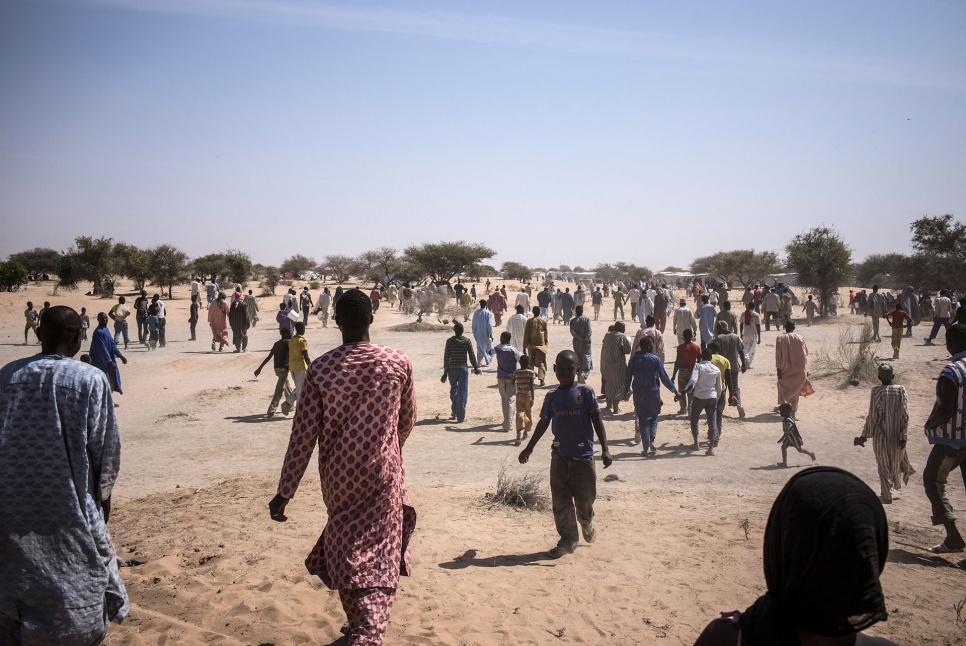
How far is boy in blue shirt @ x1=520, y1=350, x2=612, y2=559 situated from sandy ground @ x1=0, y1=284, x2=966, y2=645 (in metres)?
0.29

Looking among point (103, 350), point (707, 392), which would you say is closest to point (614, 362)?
point (707, 392)

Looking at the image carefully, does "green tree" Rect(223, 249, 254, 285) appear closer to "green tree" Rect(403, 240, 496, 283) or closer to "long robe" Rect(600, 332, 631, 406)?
"green tree" Rect(403, 240, 496, 283)

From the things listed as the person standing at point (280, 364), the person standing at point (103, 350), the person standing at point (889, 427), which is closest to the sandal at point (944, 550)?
the person standing at point (889, 427)

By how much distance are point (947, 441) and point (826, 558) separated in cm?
556

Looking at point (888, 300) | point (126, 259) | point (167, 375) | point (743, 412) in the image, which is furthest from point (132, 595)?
point (126, 259)

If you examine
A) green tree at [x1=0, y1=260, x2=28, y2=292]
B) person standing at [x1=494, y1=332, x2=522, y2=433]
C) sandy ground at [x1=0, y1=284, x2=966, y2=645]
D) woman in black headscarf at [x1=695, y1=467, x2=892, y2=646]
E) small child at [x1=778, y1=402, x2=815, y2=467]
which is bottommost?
sandy ground at [x1=0, y1=284, x2=966, y2=645]

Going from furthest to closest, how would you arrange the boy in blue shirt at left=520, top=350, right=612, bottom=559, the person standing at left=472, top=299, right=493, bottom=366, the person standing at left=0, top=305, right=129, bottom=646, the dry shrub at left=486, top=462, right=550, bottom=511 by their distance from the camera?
the person standing at left=472, top=299, right=493, bottom=366, the dry shrub at left=486, top=462, right=550, bottom=511, the boy in blue shirt at left=520, top=350, right=612, bottom=559, the person standing at left=0, top=305, right=129, bottom=646

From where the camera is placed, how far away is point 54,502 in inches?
128

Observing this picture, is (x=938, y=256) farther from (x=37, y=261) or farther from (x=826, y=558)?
(x=37, y=261)

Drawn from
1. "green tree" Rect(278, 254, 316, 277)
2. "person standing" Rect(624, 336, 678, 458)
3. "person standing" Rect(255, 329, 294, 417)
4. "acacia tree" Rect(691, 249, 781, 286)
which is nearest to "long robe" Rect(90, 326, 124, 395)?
"person standing" Rect(255, 329, 294, 417)

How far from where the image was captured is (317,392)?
3602mm

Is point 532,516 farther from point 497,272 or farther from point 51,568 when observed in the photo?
point 497,272

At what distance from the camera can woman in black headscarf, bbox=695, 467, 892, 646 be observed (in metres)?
1.73

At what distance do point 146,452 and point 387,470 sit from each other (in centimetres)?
845
